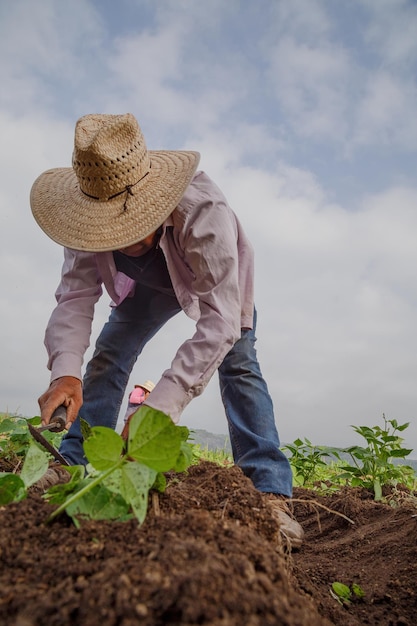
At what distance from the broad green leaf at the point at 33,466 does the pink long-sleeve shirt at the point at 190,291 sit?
2.41 ft

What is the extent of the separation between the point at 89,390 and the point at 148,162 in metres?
1.26

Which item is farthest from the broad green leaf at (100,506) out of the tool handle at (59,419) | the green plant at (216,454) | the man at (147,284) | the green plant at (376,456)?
the green plant at (216,454)

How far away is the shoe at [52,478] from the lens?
1365 millimetres

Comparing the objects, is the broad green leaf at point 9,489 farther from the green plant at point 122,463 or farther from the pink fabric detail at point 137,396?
the pink fabric detail at point 137,396

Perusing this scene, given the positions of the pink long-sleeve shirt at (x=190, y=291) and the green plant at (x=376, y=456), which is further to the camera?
the green plant at (x=376, y=456)

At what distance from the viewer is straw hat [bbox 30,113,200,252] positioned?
6.43ft

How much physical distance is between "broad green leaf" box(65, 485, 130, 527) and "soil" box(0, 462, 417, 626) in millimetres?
33

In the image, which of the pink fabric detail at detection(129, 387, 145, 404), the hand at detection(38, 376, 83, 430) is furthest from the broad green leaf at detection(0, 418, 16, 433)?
the pink fabric detail at detection(129, 387, 145, 404)

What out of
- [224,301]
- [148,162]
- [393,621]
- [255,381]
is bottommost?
[393,621]

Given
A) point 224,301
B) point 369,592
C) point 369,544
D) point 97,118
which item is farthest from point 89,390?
point 369,592

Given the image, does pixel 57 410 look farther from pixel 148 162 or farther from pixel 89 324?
pixel 148 162

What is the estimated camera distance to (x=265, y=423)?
2408 millimetres

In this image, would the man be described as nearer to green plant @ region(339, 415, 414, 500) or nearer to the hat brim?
the hat brim

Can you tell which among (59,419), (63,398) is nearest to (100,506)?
(59,419)
